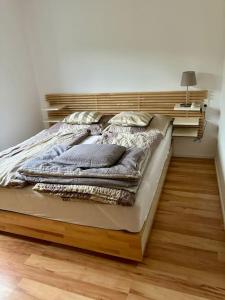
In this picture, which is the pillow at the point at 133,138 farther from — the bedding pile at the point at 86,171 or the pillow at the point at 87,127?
the pillow at the point at 87,127

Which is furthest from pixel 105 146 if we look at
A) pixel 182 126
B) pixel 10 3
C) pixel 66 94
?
pixel 10 3

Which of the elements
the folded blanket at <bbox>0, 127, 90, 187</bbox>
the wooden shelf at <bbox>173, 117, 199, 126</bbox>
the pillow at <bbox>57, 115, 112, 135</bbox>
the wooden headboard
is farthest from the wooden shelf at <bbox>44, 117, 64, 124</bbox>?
the wooden shelf at <bbox>173, 117, 199, 126</bbox>

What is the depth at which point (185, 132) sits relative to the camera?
307cm

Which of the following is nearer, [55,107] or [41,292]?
[41,292]

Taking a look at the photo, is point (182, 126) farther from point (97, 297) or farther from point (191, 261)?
point (97, 297)

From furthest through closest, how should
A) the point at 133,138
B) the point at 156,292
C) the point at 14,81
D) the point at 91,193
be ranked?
the point at 14,81 < the point at 133,138 < the point at 91,193 < the point at 156,292

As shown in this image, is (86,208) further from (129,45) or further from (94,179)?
(129,45)

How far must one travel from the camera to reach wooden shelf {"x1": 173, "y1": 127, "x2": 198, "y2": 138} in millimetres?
2982

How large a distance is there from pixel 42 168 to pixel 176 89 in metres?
2.09

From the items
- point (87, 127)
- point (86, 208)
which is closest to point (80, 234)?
point (86, 208)

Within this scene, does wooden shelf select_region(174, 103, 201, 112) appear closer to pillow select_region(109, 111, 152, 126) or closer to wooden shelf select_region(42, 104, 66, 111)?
pillow select_region(109, 111, 152, 126)

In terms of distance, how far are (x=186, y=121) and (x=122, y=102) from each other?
924 mm

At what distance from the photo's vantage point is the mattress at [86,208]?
1522mm

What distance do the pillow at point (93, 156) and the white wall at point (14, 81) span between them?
173 centimetres
